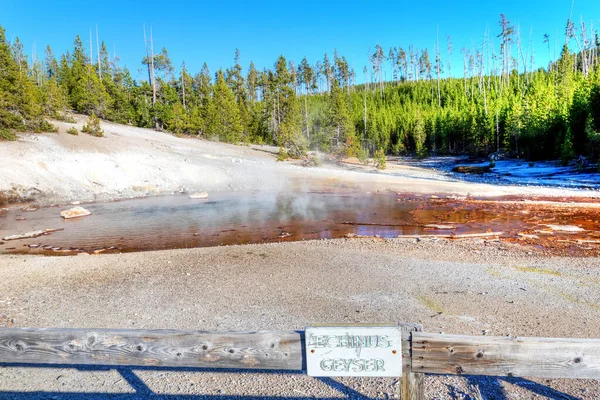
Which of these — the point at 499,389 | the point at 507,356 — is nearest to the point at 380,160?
the point at 499,389

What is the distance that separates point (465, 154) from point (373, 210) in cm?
5018

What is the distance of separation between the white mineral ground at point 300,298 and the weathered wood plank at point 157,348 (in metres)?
1.48

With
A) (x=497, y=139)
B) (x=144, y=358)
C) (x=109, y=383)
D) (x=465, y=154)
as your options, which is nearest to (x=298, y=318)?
(x=109, y=383)

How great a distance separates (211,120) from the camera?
5309cm

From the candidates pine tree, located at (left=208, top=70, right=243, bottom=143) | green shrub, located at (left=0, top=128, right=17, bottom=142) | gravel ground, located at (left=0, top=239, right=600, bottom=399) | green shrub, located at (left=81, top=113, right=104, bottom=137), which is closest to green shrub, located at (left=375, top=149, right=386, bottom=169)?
pine tree, located at (left=208, top=70, right=243, bottom=143)

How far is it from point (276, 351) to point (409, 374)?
1080 mm

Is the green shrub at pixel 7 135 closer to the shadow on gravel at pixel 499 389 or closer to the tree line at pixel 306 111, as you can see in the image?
the tree line at pixel 306 111

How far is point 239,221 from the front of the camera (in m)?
18.8

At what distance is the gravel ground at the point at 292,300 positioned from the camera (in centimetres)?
457

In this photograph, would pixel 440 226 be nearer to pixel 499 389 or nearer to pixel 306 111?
pixel 499 389

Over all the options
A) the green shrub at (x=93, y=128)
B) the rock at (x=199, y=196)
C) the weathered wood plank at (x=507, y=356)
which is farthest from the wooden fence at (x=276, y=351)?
the green shrub at (x=93, y=128)

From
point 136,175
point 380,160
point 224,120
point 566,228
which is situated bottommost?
point 566,228

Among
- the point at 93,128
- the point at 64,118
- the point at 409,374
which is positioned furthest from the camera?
the point at 64,118

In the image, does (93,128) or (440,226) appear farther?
(93,128)
